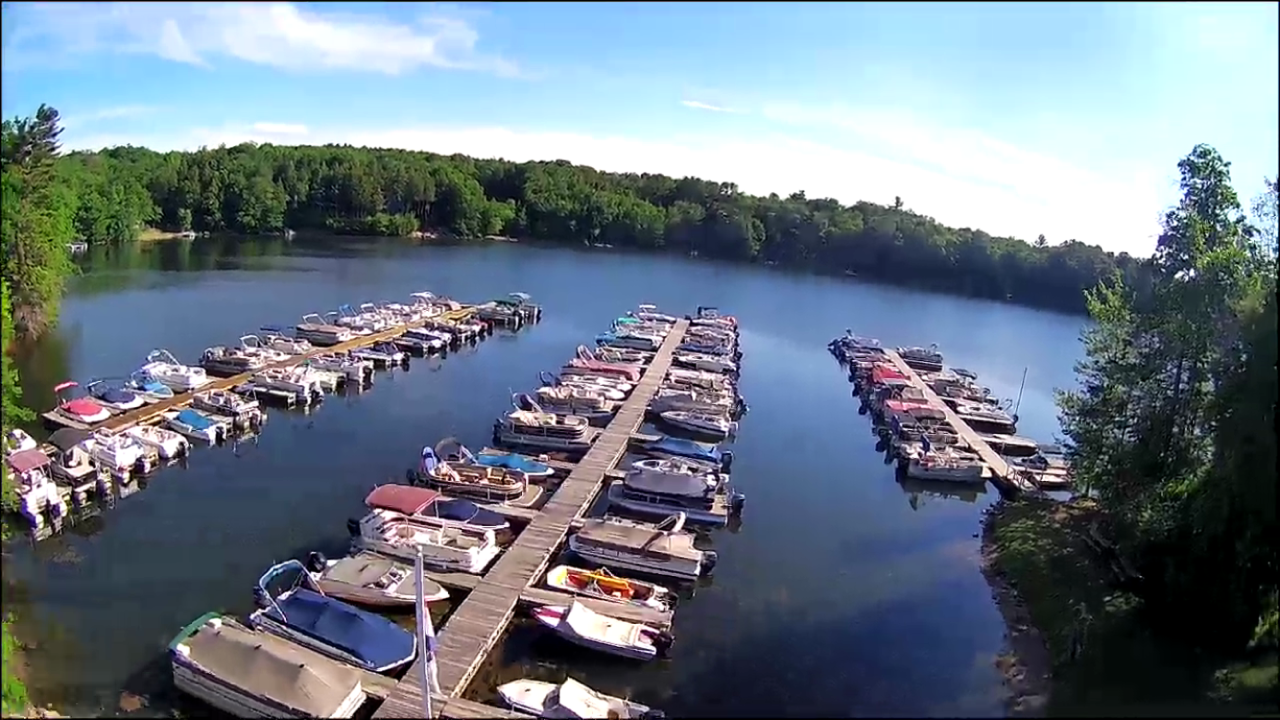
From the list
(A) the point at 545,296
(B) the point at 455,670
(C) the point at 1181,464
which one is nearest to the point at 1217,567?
(C) the point at 1181,464

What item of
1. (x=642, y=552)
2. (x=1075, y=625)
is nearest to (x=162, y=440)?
(x=642, y=552)

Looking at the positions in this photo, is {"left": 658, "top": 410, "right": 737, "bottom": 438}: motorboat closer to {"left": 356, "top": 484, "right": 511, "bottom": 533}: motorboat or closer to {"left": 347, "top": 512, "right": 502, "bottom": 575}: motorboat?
{"left": 356, "top": 484, "right": 511, "bottom": 533}: motorboat

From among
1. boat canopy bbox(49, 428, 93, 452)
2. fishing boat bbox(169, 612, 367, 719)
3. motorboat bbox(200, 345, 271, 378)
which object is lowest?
fishing boat bbox(169, 612, 367, 719)

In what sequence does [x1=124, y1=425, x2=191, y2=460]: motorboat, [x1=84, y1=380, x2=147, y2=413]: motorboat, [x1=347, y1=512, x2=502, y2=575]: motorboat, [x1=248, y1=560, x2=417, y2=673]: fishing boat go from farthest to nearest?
1. [x1=84, y1=380, x2=147, y2=413]: motorboat
2. [x1=124, y1=425, x2=191, y2=460]: motorboat
3. [x1=347, y1=512, x2=502, y2=575]: motorboat
4. [x1=248, y1=560, x2=417, y2=673]: fishing boat

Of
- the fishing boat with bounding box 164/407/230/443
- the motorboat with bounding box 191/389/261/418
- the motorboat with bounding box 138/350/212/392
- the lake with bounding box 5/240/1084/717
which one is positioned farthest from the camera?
the motorboat with bounding box 138/350/212/392

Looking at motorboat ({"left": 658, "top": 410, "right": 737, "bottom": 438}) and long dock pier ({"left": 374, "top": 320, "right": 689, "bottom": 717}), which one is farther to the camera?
motorboat ({"left": 658, "top": 410, "right": 737, "bottom": 438})

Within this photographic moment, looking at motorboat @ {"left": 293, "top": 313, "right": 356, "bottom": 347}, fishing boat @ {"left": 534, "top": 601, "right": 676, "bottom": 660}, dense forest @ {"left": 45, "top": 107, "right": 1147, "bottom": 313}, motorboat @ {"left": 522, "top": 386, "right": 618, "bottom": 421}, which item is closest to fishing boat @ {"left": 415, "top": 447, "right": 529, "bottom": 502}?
fishing boat @ {"left": 534, "top": 601, "right": 676, "bottom": 660}

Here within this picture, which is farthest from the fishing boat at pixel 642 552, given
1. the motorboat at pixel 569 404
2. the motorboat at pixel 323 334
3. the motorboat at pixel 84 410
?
the motorboat at pixel 323 334
